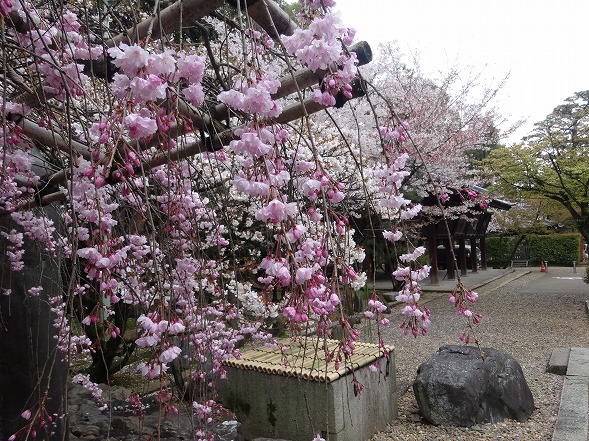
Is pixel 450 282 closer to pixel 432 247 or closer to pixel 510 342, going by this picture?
pixel 432 247

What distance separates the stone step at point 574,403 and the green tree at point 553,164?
4.07 meters

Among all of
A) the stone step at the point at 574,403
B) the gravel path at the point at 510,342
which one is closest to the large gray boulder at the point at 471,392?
the gravel path at the point at 510,342

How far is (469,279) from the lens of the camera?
14.0 m

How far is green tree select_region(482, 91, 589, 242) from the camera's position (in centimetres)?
820

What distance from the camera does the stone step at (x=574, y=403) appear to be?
3.38 m

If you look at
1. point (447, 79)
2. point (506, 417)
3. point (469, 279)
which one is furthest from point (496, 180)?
point (506, 417)

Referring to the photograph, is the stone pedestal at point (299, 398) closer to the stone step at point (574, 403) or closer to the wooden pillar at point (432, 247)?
the stone step at point (574, 403)

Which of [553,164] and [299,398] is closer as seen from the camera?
[299,398]

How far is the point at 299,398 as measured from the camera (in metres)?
3.37

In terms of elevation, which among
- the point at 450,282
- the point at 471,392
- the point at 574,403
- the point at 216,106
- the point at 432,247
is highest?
the point at 216,106

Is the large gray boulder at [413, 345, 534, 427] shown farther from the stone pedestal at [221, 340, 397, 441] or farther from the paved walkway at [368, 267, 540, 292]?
the paved walkway at [368, 267, 540, 292]

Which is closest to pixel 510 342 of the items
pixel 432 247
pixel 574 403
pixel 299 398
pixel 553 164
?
pixel 574 403

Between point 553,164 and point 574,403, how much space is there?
5656mm

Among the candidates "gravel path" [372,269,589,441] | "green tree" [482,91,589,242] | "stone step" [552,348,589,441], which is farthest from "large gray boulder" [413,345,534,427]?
"green tree" [482,91,589,242]
